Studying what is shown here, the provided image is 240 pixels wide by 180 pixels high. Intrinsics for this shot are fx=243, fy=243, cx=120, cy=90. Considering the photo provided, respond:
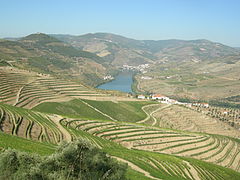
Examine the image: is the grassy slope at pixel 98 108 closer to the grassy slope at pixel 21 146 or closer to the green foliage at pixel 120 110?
the green foliage at pixel 120 110

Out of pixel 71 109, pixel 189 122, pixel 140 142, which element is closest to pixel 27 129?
pixel 140 142

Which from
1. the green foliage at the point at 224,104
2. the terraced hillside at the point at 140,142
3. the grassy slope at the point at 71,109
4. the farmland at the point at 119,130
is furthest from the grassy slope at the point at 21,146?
the green foliage at the point at 224,104

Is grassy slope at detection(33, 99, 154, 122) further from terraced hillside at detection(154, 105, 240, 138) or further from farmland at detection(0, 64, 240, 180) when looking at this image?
terraced hillside at detection(154, 105, 240, 138)

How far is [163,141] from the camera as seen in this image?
217 ft

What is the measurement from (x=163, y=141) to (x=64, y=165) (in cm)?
5449

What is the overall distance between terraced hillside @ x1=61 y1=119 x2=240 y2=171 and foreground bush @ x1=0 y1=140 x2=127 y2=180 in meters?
42.1

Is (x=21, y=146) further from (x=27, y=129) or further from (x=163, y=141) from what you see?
(x=163, y=141)

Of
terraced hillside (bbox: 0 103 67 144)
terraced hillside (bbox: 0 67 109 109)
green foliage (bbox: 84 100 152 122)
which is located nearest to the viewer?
terraced hillside (bbox: 0 103 67 144)

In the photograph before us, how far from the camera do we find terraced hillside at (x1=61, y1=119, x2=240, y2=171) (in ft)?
199

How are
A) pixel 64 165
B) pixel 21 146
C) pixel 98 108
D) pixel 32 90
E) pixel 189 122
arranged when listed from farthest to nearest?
1. pixel 189 122
2. pixel 98 108
3. pixel 32 90
4. pixel 21 146
5. pixel 64 165

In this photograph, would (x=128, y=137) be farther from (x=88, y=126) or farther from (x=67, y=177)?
(x=67, y=177)

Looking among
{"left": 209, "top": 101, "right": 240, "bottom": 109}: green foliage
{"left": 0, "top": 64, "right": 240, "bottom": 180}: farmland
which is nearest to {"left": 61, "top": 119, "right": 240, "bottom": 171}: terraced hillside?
{"left": 0, "top": 64, "right": 240, "bottom": 180}: farmland

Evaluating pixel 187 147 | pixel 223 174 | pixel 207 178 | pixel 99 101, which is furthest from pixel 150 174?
pixel 99 101

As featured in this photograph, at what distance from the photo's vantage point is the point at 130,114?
95.2 meters
